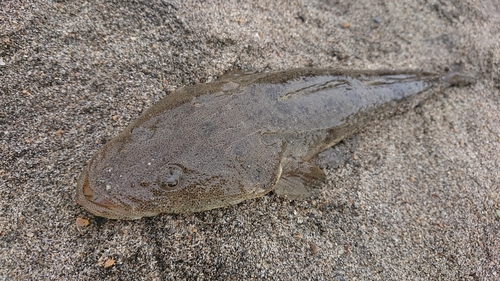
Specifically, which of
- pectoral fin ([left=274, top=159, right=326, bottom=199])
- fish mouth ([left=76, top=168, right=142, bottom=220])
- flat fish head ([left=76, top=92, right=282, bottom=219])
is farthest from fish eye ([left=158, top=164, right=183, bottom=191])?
pectoral fin ([left=274, top=159, right=326, bottom=199])

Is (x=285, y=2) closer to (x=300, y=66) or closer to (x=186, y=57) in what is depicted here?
(x=300, y=66)

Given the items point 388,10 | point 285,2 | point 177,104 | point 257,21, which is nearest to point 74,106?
point 177,104

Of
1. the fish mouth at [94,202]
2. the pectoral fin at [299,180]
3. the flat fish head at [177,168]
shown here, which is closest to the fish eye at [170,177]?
the flat fish head at [177,168]

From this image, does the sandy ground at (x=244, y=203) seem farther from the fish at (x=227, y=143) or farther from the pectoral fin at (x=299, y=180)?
the fish at (x=227, y=143)

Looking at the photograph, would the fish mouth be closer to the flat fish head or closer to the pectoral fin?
the flat fish head

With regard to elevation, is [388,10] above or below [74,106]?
above
